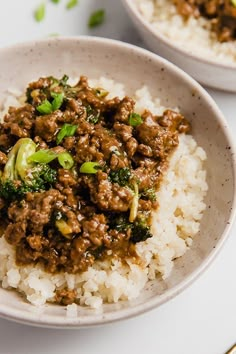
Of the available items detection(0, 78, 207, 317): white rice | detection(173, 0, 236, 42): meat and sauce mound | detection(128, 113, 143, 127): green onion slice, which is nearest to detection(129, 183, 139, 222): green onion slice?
detection(0, 78, 207, 317): white rice

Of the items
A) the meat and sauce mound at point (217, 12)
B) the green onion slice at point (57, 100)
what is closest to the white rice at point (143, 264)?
the green onion slice at point (57, 100)

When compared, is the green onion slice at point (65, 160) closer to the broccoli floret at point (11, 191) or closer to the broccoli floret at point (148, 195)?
the broccoli floret at point (11, 191)

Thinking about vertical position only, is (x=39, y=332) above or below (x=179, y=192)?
below

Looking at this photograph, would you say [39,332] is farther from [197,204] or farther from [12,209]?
[197,204]

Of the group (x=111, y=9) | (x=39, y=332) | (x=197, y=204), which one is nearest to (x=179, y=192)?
(x=197, y=204)

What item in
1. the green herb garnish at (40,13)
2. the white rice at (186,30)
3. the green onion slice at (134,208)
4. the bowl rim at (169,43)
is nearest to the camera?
the green onion slice at (134,208)

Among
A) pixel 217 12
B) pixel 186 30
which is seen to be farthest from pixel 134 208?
pixel 217 12

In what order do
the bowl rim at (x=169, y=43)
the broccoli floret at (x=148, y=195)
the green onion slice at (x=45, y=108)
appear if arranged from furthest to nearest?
the bowl rim at (x=169, y=43) < the green onion slice at (x=45, y=108) < the broccoli floret at (x=148, y=195)
